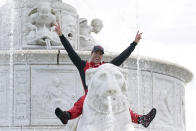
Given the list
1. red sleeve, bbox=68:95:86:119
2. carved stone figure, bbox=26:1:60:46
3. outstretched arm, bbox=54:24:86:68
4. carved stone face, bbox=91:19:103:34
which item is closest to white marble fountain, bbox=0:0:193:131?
carved stone figure, bbox=26:1:60:46

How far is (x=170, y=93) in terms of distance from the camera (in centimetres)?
1555

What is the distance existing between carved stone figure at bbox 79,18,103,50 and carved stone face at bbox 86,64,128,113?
322 inches

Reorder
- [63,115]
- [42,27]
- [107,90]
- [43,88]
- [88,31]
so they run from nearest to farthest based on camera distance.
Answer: [107,90], [63,115], [43,88], [42,27], [88,31]

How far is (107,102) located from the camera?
8.08 m

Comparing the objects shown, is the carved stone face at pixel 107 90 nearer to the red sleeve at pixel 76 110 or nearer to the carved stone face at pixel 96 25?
the red sleeve at pixel 76 110

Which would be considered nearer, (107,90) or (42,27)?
(107,90)

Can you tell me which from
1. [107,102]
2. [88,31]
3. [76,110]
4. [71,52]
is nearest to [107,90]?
[107,102]

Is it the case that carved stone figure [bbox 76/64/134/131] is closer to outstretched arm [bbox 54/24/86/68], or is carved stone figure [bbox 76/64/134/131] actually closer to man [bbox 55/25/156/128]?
man [bbox 55/25/156/128]

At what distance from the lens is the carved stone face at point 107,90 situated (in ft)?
26.5

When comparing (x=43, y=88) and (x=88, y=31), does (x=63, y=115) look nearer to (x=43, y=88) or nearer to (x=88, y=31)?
(x=43, y=88)

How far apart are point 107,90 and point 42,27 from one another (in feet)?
25.4

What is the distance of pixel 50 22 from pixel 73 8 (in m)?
1.49

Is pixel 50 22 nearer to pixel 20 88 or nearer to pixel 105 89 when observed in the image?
pixel 20 88

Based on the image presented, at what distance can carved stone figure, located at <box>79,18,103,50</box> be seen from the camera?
16609mm
